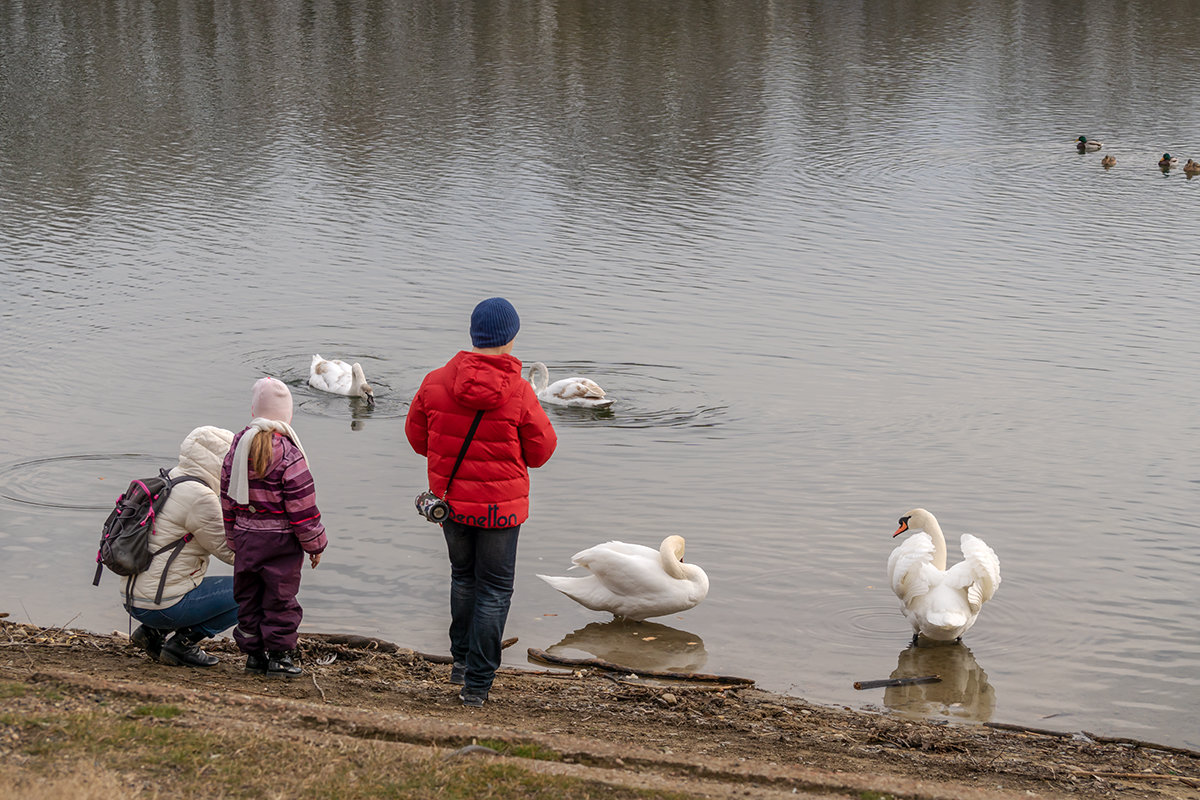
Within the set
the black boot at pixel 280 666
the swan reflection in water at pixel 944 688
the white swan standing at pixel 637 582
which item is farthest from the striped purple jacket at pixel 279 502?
the swan reflection in water at pixel 944 688

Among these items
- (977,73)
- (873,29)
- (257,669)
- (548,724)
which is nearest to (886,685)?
(548,724)

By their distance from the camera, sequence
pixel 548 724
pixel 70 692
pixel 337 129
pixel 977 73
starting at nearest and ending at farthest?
1. pixel 70 692
2. pixel 548 724
3. pixel 337 129
4. pixel 977 73

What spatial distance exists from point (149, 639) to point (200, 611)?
461 millimetres

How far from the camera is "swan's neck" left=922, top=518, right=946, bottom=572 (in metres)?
9.56

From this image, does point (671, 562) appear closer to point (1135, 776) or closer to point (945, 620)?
point (945, 620)

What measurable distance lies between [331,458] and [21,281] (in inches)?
359

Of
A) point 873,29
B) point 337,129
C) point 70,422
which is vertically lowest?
point 70,422

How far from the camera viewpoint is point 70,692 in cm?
609

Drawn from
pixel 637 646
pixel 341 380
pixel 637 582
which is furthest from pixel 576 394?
pixel 637 646

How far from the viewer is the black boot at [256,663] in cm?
700

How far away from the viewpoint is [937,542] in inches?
385

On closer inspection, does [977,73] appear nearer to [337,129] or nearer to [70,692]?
[337,129]

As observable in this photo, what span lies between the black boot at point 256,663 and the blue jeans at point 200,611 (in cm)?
22

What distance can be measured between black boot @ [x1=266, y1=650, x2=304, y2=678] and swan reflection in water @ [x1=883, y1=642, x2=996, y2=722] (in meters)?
3.63
